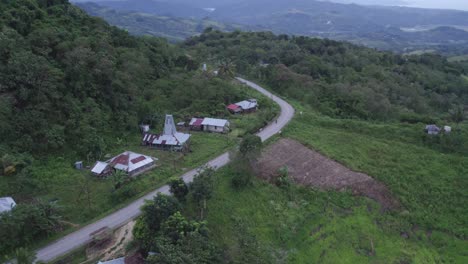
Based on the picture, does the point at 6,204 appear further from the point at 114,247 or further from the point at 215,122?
the point at 215,122

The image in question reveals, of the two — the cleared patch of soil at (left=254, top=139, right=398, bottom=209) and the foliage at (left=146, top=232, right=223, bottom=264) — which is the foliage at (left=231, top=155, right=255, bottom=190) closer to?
the cleared patch of soil at (left=254, top=139, right=398, bottom=209)

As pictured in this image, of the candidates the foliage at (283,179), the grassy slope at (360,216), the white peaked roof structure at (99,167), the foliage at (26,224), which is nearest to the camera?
the foliage at (26,224)

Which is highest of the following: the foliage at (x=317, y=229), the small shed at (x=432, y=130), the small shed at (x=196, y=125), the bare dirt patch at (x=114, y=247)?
the small shed at (x=432, y=130)

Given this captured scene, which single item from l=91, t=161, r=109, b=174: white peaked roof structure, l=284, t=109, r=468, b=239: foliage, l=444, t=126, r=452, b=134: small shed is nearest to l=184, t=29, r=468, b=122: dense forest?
l=444, t=126, r=452, b=134: small shed

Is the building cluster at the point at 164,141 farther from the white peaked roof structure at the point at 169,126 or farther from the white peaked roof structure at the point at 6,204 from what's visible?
the white peaked roof structure at the point at 6,204

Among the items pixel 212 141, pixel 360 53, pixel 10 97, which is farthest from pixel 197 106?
pixel 360 53

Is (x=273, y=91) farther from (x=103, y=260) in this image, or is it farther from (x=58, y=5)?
(x=103, y=260)

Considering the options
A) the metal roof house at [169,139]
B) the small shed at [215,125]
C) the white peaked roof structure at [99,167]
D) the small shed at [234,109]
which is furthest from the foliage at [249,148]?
the small shed at [234,109]

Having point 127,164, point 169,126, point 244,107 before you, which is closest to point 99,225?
point 127,164
